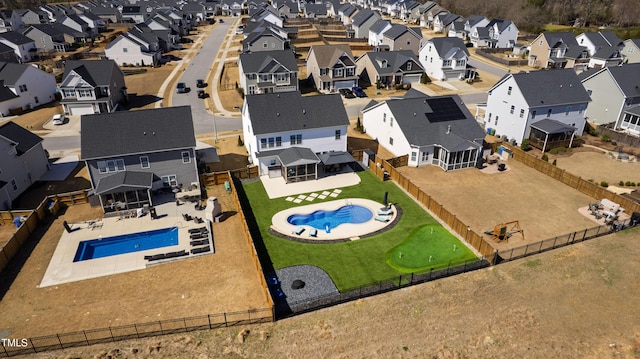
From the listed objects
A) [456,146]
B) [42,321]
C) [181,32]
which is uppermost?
[181,32]

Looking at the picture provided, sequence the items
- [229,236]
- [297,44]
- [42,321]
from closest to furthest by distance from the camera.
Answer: [42,321]
[229,236]
[297,44]

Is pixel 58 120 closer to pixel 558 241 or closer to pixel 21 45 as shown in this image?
pixel 21 45

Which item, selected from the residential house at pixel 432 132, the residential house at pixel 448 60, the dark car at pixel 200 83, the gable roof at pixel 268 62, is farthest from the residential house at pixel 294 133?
the residential house at pixel 448 60

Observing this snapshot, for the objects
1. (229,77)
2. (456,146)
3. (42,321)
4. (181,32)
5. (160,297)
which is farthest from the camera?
(181,32)

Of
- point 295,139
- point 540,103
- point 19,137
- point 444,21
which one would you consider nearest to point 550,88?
point 540,103

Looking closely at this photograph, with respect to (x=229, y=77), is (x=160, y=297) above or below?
below

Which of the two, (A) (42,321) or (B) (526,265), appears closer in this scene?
(A) (42,321)

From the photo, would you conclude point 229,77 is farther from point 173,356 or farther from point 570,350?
point 570,350

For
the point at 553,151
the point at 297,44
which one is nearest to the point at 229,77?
the point at 297,44
